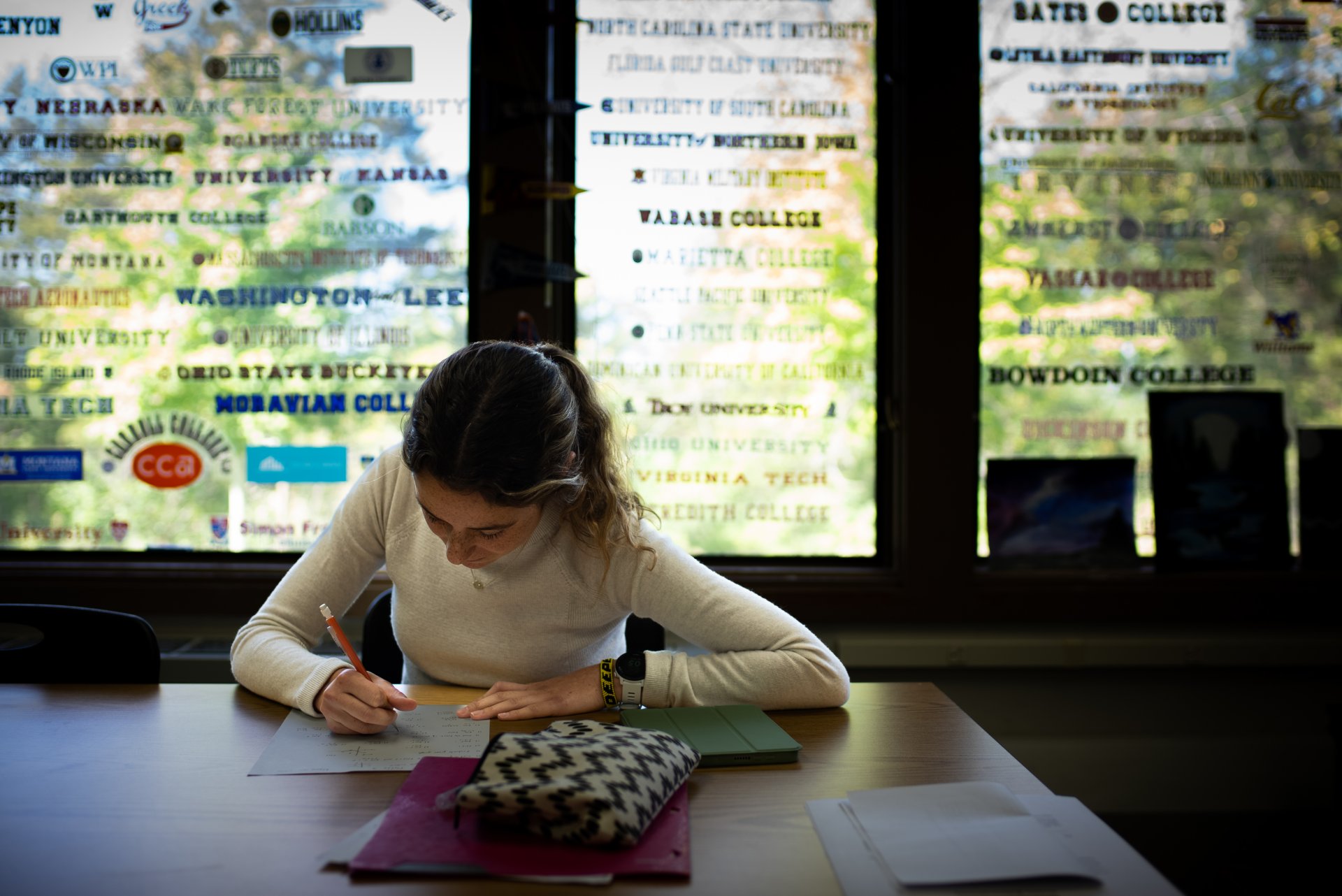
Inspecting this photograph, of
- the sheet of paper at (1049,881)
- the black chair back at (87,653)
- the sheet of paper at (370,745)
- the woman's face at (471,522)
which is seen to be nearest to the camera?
the sheet of paper at (1049,881)

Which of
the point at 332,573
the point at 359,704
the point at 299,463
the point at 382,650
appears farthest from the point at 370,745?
the point at 299,463

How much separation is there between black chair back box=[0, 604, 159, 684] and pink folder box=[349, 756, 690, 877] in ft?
3.27

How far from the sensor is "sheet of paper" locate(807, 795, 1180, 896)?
3.14 feet

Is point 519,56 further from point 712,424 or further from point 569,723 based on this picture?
point 569,723

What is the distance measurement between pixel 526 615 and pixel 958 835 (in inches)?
34.1

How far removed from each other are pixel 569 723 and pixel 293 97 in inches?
88.9

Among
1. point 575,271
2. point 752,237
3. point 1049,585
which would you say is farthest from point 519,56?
point 1049,585

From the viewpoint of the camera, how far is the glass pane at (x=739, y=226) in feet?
9.15

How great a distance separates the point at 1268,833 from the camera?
103 inches

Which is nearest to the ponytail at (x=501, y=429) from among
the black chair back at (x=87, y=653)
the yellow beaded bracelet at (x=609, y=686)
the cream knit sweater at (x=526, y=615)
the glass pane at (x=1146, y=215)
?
the cream knit sweater at (x=526, y=615)

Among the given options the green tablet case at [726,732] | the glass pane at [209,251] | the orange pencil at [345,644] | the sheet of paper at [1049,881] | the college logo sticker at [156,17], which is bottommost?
the sheet of paper at [1049,881]

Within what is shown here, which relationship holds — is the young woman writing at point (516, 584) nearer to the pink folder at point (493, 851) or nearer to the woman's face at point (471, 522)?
the woman's face at point (471, 522)

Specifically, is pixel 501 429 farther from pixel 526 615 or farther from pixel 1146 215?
pixel 1146 215

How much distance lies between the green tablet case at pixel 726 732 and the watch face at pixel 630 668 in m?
0.08
